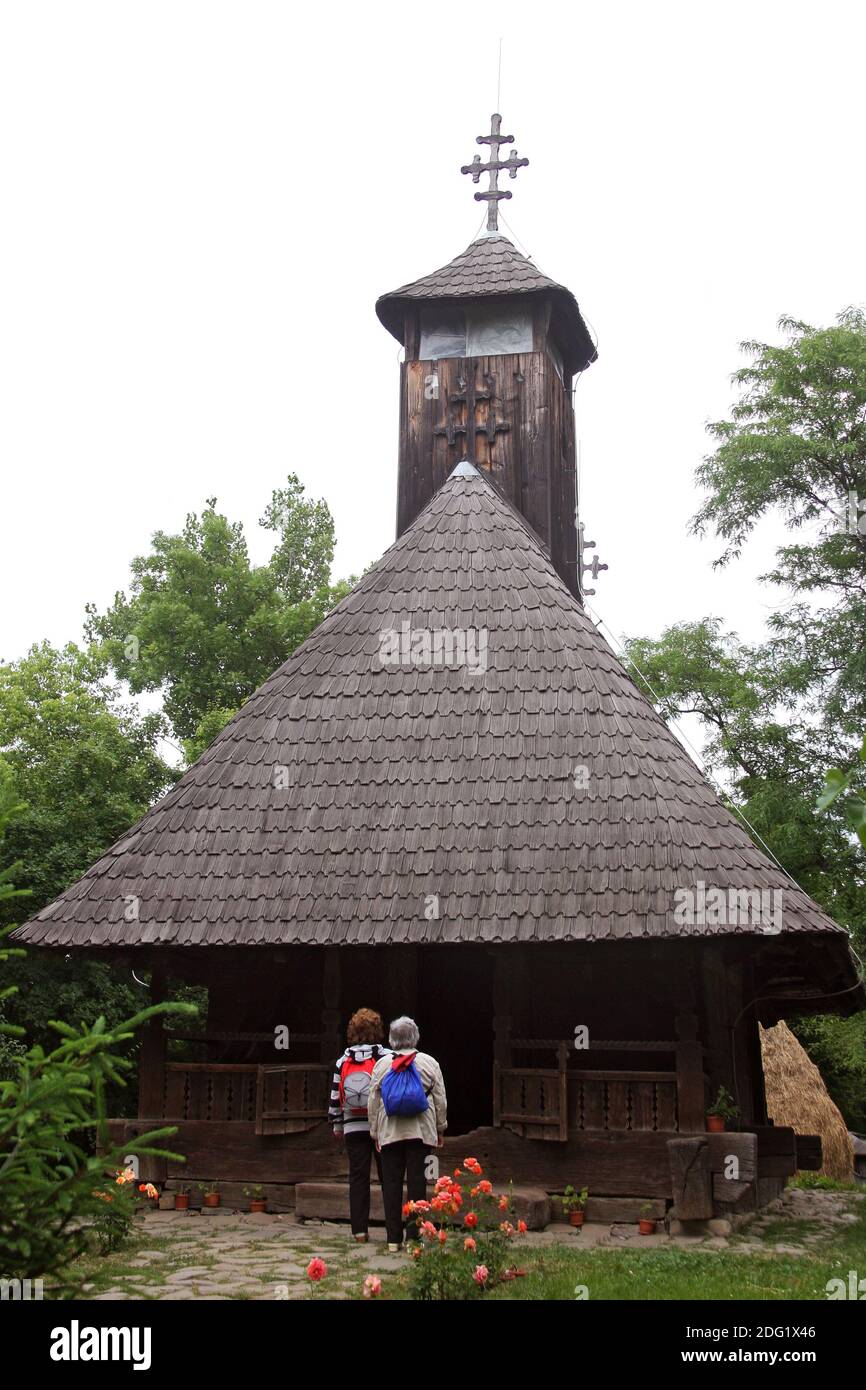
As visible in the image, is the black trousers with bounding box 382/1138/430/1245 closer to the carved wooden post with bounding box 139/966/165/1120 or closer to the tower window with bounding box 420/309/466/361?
the carved wooden post with bounding box 139/966/165/1120

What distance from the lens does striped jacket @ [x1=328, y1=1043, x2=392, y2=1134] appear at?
27.1 feet

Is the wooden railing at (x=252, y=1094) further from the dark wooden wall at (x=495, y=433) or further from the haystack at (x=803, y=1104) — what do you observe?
the haystack at (x=803, y=1104)

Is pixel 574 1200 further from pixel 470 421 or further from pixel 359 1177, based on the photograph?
pixel 470 421

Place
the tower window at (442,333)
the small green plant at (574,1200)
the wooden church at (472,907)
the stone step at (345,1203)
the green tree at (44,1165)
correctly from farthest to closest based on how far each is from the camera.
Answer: the tower window at (442,333) < the wooden church at (472,907) < the small green plant at (574,1200) < the stone step at (345,1203) < the green tree at (44,1165)

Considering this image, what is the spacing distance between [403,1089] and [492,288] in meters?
10.2

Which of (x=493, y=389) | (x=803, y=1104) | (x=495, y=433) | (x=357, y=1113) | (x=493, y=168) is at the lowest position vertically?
(x=803, y=1104)

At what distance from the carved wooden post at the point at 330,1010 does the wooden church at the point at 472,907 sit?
23 mm

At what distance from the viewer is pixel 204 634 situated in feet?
90.9

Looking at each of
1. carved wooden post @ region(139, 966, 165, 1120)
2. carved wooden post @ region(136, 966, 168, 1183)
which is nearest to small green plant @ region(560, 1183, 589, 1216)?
carved wooden post @ region(136, 966, 168, 1183)

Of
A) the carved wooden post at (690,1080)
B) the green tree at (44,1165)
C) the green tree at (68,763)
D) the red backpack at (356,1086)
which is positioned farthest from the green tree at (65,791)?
the carved wooden post at (690,1080)

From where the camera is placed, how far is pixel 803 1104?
1698 cm

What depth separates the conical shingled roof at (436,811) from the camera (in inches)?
377

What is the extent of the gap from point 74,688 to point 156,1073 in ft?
56.5

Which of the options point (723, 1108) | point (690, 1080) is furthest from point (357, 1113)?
point (723, 1108)
